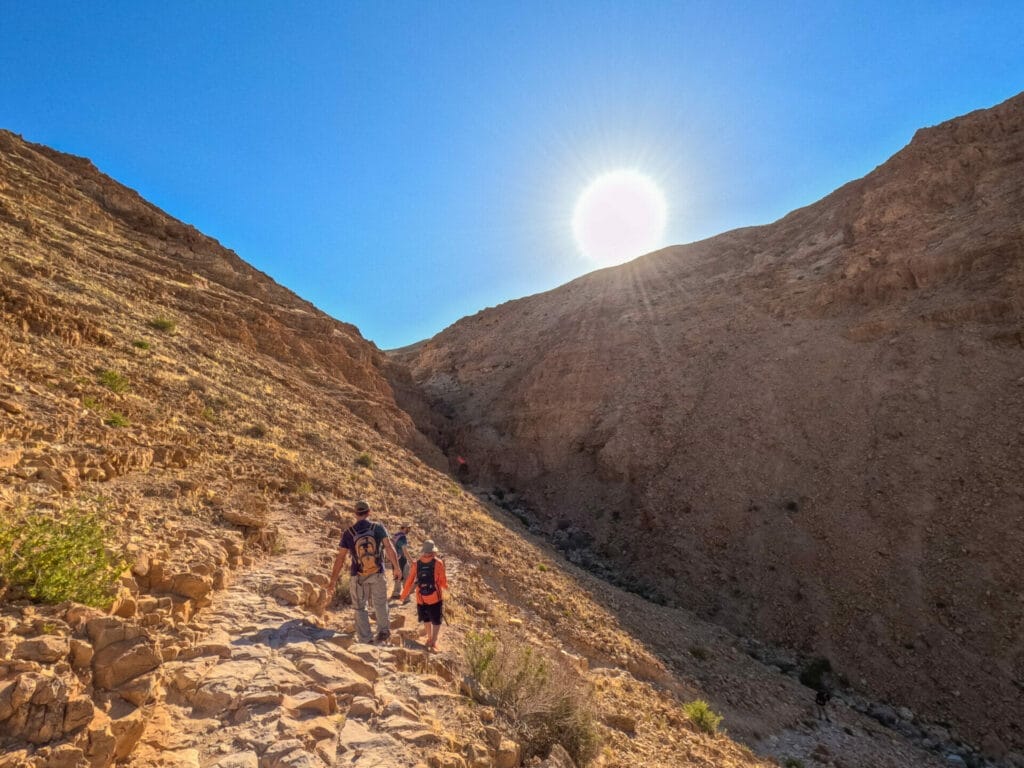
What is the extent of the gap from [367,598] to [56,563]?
8.88ft

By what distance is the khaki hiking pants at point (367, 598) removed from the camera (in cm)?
539

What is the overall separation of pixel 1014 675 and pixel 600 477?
12703mm

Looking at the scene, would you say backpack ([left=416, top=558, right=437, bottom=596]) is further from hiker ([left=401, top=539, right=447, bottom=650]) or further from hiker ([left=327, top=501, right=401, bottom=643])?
hiker ([left=327, top=501, right=401, bottom=643])

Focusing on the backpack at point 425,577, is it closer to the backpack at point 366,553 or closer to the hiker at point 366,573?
the hiker at point 366,573

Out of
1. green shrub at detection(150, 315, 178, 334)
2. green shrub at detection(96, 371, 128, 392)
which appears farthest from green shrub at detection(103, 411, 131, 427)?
green shrub at detection(150, 315, 178, 334)

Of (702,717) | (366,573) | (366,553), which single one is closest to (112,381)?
(366,553)

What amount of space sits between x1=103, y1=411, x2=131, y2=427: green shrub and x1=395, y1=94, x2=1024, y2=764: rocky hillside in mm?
13979

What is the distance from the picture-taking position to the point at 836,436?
18109 millimetres

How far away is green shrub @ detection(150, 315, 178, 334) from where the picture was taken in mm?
13969

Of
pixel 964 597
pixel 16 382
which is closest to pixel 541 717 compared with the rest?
pixel 16 382

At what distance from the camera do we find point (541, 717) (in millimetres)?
4629

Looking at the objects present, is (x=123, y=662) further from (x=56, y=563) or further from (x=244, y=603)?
(x=244, y=603)

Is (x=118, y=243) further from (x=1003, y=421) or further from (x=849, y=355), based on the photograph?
(x=1003, y=421)

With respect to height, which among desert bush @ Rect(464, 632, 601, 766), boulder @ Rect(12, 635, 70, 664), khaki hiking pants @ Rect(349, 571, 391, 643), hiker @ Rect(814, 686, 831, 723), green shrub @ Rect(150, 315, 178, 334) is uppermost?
green shrub @ Rect(150, 315, 178, 334)
